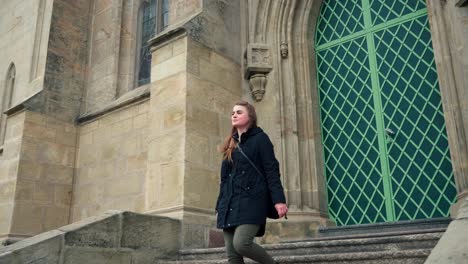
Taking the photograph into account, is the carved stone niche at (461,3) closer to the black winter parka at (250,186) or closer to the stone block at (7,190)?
the black winter parka at (250,186)

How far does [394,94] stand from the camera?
5.89 m

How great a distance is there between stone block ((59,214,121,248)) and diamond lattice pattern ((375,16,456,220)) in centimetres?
329

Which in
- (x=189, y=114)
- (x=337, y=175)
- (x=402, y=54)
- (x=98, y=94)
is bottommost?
(x=337, y=175)

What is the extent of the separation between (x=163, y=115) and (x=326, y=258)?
10.5 feet

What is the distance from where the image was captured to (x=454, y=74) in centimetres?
498

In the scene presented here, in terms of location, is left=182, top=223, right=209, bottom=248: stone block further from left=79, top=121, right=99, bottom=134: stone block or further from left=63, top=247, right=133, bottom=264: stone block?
left=79, top=121, right=99, bottom=134: stone block

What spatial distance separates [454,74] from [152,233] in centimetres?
365

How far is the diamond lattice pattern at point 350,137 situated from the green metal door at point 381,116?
0.5 inches

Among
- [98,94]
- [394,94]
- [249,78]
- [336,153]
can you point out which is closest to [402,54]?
[394,94]

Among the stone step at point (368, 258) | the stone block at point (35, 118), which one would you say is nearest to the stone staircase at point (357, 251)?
the stone step at point (368, 258)

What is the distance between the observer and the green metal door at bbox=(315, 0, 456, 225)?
17.9ft

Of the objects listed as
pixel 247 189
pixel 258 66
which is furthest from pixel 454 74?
pixel 247 189

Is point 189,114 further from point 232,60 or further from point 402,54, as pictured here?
point 402,54

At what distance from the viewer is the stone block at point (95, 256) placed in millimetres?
4145
